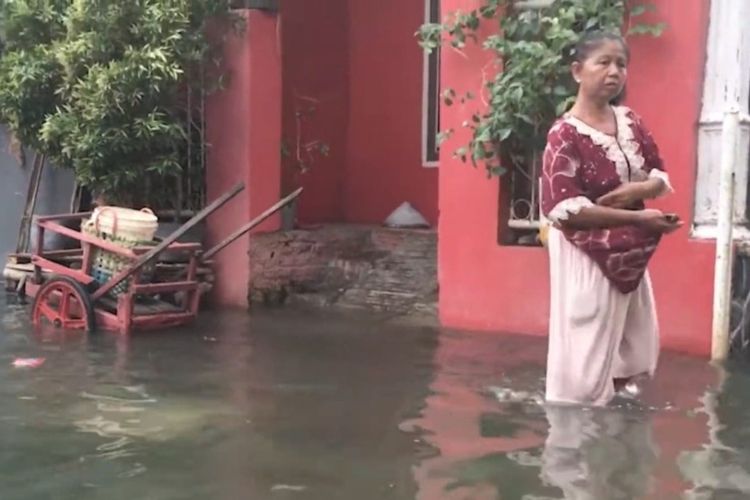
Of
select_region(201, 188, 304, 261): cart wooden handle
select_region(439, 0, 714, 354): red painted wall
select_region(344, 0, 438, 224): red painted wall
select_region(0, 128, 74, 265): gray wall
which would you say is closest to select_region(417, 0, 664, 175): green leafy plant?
select_region(439, 0, 714, 354): red painted wall

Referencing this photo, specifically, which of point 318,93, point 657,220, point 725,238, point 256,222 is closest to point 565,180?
point 657,220

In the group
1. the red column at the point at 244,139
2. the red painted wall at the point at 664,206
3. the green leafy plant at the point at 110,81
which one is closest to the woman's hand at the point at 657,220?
the red painted wall at the point at 664,206

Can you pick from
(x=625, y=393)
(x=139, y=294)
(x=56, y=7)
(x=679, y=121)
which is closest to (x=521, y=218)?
(x=679, y=121)

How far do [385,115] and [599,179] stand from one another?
5.77 meters

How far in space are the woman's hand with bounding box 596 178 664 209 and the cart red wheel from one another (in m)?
4.04

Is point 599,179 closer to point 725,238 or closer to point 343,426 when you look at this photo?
point 343,426

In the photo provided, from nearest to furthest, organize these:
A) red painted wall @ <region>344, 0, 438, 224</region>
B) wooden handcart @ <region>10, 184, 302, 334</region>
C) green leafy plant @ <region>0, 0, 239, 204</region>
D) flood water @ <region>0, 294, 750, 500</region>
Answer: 1. flood water @ <region>0, 294, 750, 500</region>
2. wooden handcart @ <region>10, 184, 302, 334</region>
3. green leafy plant @ <region>0, 0, 239, 204</region>
4. red painted wall @ <region>344, 0, 438, 224</region>

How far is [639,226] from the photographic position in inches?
174

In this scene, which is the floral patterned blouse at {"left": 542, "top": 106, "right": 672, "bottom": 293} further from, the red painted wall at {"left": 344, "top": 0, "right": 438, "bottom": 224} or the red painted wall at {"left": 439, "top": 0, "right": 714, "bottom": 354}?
the red painted wall at {"left": 344, "top": 0, "right": 438, "bottom": 224}

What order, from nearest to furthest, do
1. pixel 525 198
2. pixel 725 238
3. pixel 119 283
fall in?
pixel 725 238
pixel 119 283
pixel 525 198

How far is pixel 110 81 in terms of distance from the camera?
7.75 m

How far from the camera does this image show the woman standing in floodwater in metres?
4.39

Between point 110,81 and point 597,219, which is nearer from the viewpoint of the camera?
point 597,219

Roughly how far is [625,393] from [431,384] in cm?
106
